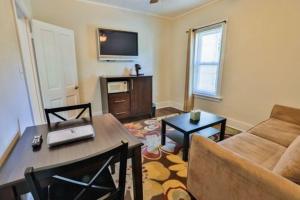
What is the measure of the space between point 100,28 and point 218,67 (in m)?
2.68

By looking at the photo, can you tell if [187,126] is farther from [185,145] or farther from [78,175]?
[78,175]

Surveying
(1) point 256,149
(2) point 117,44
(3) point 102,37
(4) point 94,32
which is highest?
(4) point 94,32

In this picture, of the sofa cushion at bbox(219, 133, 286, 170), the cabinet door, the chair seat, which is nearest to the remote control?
the chair seat

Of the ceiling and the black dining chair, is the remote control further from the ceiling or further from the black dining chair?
the ceiling

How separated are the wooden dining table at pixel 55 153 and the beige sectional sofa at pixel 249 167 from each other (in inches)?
19.9

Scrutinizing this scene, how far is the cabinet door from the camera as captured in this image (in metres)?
3.54

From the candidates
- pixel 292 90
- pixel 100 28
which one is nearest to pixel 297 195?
pixel 292 90

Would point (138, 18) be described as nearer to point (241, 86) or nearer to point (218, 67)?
point (218, 67)

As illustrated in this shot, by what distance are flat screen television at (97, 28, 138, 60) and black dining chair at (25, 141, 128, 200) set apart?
288 centimetres

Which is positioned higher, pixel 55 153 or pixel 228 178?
pixel 55 153

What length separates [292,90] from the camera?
2342 millimetres

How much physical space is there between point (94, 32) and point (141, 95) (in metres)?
1.73

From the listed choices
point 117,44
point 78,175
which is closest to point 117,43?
point 117,44

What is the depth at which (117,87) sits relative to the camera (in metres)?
3.34
